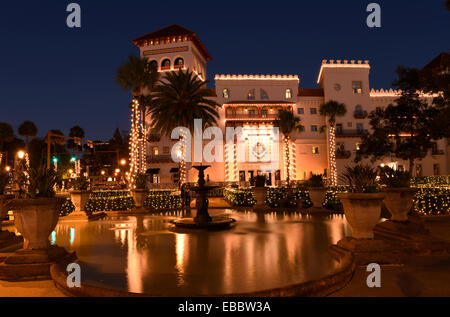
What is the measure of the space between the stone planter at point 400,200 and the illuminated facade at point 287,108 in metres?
37.1

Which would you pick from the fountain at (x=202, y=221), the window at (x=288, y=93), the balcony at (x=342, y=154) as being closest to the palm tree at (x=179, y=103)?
the fountain at (x=202, y=221)

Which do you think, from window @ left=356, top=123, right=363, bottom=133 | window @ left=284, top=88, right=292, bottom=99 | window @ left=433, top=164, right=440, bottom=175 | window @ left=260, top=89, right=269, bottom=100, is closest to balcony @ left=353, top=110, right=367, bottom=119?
Result: window @ left=356, top=123, right=363, bottom=133

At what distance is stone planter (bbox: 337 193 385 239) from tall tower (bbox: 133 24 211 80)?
4209cm

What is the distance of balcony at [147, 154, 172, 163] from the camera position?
146ft

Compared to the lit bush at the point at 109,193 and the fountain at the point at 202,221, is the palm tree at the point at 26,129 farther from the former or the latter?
the fountain at the point at 202,221

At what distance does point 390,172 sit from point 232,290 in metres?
6.05

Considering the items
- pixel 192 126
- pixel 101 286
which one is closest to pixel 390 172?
pixel 101 286

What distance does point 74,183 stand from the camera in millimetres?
13984

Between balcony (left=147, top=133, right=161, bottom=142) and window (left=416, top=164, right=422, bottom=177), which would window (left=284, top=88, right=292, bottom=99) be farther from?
window (left=416, top=164, right=422, bottom=177)

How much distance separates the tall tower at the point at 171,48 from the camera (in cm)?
4597

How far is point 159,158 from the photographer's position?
44.7 metres

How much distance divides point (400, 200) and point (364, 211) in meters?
2.31

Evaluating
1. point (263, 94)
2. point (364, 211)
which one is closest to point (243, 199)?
point (364, 211)
